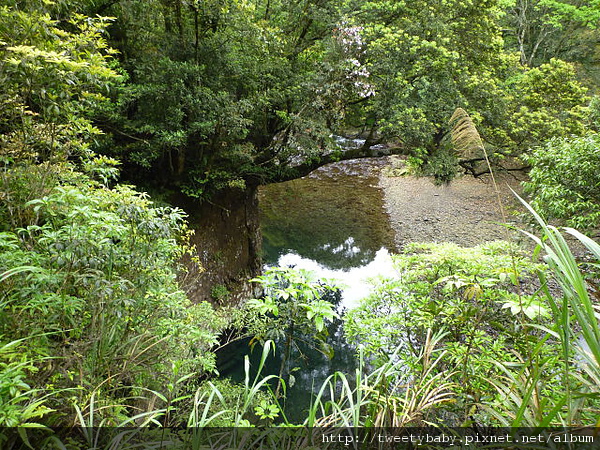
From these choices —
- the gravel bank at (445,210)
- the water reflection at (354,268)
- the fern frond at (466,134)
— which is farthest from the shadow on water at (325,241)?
the fern frond at (466,134)

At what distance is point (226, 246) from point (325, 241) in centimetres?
507

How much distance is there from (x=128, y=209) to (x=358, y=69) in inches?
216

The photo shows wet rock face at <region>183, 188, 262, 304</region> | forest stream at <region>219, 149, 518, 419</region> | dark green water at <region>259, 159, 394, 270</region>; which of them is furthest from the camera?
dark green water at <region>259, 159, 394, 270</region>

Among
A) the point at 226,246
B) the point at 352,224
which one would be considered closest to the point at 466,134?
the point at 226,246

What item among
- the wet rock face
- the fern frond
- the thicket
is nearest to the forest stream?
the wet rock face

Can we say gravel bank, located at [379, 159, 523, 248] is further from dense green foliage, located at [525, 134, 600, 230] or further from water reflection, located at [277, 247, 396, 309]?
dense green foliage, located at [525, 134, 600, 230]

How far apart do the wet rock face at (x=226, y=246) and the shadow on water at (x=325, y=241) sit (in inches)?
52.3

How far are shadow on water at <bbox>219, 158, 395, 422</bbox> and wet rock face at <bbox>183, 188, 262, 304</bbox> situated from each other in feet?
4.36

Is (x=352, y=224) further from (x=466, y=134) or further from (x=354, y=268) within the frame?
(x=466, y=134)

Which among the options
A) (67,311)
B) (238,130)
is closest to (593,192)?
(238,130)

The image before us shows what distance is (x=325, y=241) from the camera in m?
12.1

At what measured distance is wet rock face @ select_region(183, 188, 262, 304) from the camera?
6.75 meters

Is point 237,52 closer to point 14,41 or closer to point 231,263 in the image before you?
point 14,41

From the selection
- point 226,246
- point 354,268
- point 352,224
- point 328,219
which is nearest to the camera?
point 226,246
